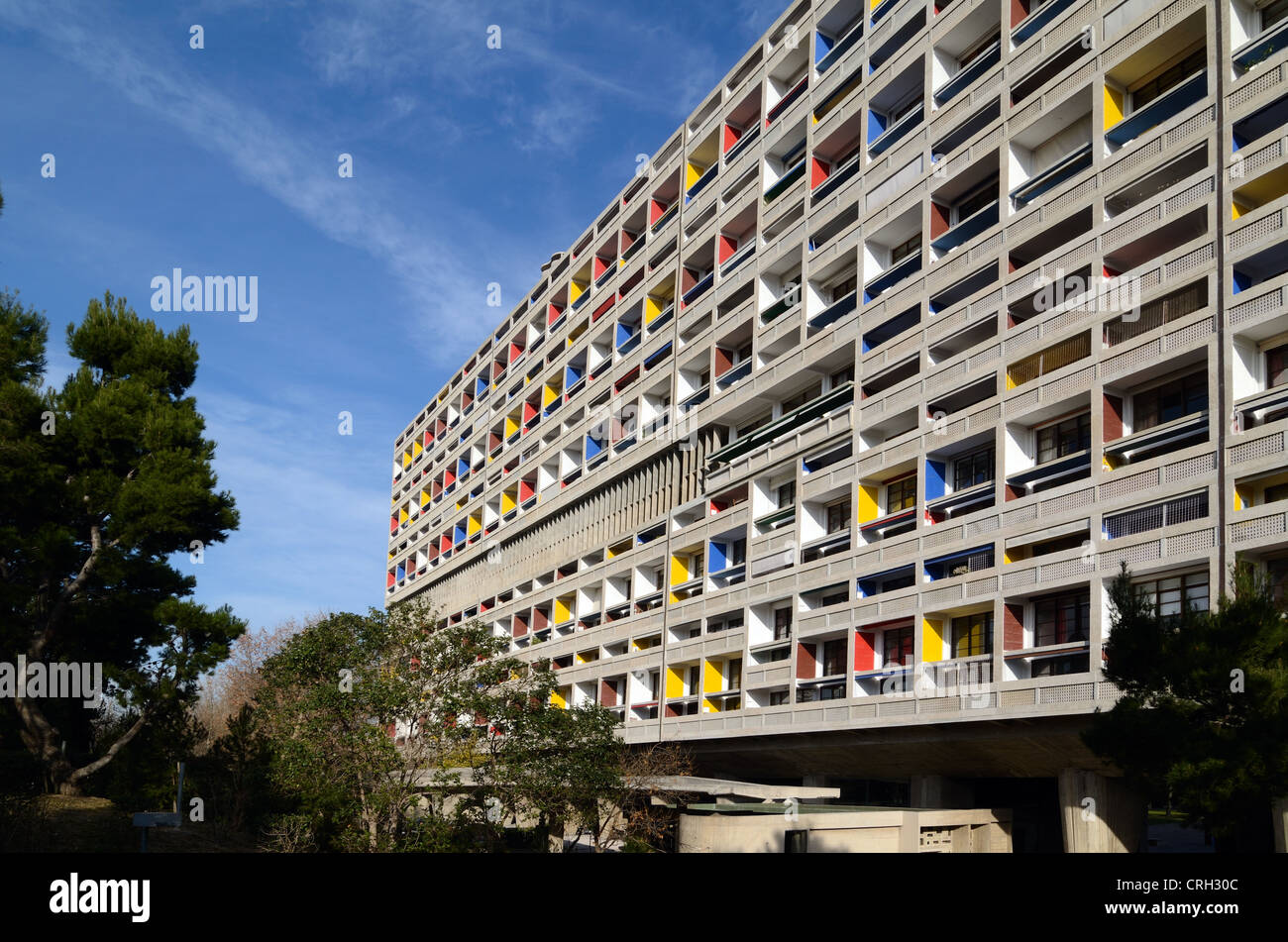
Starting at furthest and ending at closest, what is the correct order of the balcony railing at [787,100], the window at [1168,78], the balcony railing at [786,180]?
the balcony railing at [787,100], the balcony railing at [786,180], the window at [1168,78]

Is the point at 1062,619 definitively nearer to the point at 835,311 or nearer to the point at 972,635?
the point at 972,635

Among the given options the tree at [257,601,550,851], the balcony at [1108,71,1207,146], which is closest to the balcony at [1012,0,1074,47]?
the balcony at [1108,71,1207,146]

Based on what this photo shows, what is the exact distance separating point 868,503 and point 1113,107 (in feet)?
41.5

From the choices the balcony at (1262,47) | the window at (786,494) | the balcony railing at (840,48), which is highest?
the balcony railing at (840,48)

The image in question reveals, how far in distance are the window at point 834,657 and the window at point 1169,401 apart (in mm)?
12046

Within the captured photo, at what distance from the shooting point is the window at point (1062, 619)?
26875mm

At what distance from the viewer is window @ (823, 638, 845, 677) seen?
35.2m

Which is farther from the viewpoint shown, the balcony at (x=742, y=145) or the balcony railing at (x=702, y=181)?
the balcony railing at (x=702, y=181)

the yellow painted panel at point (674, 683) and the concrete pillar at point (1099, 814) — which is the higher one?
the yellow painted panel at point (674, 683)

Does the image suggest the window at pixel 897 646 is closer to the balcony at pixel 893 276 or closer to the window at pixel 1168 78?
the balcony at pixel 893 276

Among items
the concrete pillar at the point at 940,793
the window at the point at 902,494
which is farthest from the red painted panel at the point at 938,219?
the concrete pillar at the point at 940,793
